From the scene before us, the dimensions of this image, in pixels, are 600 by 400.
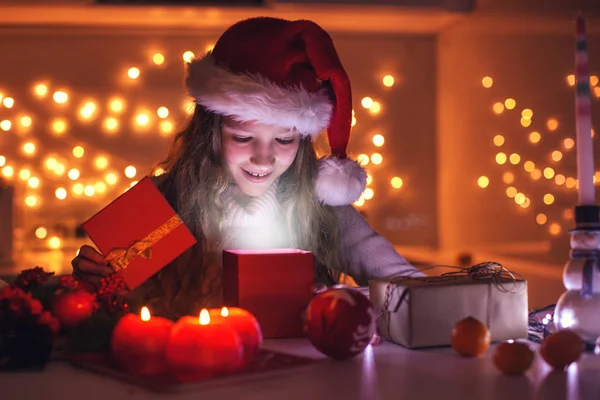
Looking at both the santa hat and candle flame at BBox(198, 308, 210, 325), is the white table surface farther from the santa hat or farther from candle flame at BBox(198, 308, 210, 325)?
the santa hat

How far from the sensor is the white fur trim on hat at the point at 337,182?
1372 millimetres

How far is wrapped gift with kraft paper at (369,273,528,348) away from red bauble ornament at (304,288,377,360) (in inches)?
2.5

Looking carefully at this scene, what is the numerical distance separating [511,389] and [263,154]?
720 millimetres

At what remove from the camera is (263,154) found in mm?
1294

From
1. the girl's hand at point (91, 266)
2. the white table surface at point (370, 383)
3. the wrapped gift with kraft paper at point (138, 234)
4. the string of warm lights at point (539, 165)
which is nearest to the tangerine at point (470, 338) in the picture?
the white table surface at point (370, 383)

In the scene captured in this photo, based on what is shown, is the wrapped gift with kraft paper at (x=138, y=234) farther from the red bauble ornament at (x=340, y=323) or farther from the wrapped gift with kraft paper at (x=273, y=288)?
the red bauble ornament at (x=340, y=323)

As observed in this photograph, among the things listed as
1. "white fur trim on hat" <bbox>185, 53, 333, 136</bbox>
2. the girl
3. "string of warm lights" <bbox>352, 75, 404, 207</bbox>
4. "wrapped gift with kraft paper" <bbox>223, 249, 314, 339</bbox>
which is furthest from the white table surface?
"string of warm lights" <bbox>352, 75, 404, 207</bbox>

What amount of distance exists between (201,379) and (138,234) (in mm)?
372

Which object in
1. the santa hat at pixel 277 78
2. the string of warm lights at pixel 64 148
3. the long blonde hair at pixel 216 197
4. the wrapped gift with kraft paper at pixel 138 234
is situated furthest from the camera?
the string of warm lights at pixel 64 148

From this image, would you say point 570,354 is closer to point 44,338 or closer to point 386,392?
point 386,392

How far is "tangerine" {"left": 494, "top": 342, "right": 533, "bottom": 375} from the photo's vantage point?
0.72 metres

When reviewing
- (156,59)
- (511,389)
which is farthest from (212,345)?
(156,59)

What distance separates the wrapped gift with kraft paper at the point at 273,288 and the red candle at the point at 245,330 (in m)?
0.13

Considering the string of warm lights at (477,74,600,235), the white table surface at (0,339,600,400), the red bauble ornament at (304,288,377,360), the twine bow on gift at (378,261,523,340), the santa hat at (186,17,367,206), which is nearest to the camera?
the white table surface at (0,339,600,400)
